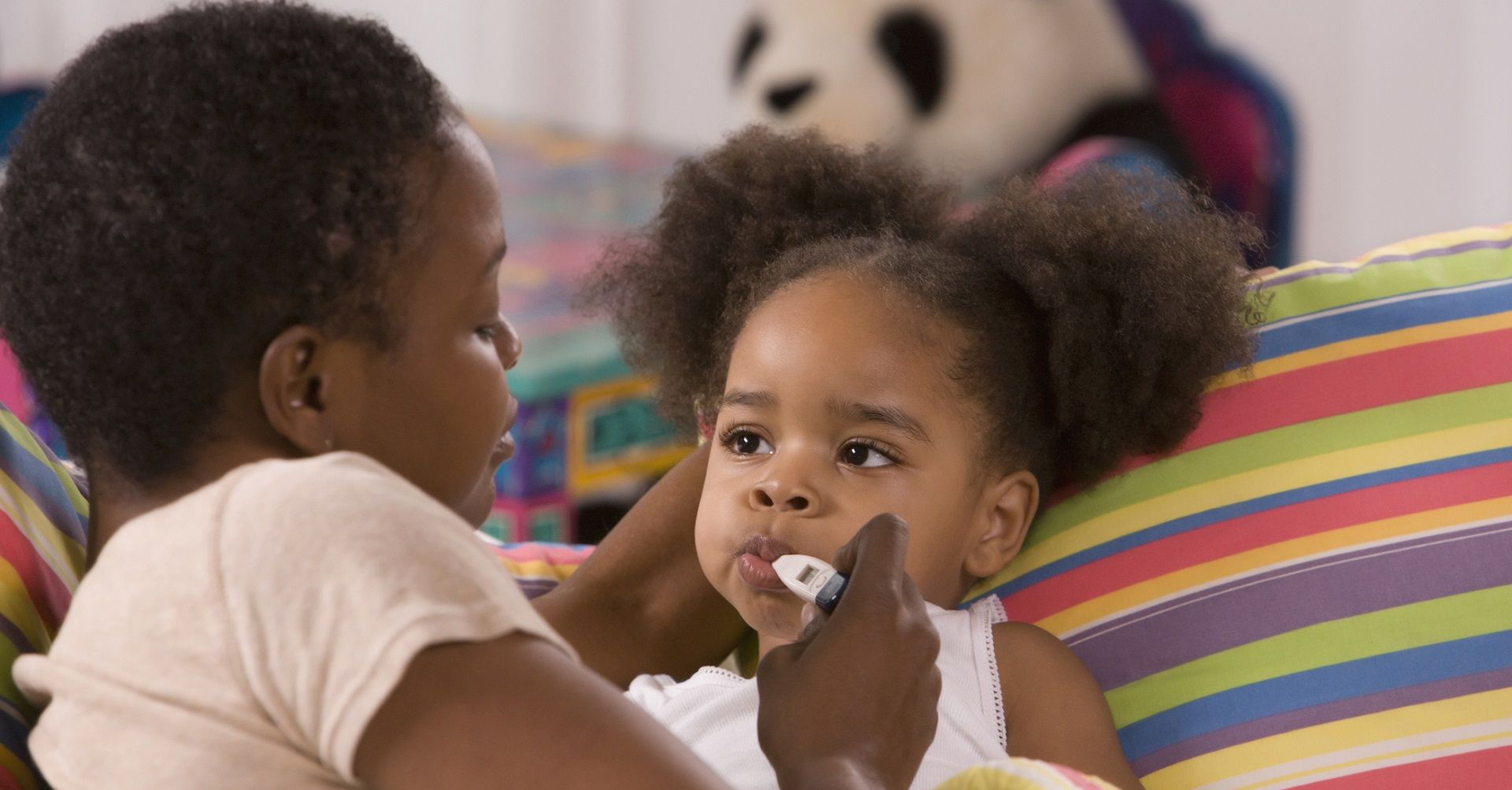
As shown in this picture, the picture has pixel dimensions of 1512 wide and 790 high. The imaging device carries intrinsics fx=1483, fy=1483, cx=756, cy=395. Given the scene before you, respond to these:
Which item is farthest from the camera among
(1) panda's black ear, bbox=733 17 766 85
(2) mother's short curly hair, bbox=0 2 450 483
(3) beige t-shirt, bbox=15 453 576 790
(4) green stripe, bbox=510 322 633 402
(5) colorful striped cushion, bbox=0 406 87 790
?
(1) panda's black ear, bbox=733 17 766 85

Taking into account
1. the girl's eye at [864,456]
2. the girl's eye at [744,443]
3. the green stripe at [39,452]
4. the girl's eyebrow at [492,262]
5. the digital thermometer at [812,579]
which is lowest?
the green stripe at [39,452]

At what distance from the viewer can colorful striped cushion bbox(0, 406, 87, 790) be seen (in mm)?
911

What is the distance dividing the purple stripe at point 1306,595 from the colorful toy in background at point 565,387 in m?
0.93

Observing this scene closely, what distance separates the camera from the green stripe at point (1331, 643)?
117cm

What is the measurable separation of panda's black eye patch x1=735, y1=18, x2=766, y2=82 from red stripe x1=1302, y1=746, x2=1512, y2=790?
233 centimetres

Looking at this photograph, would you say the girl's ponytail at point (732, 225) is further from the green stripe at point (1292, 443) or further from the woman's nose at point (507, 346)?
the woman's nose at point (507, 346)

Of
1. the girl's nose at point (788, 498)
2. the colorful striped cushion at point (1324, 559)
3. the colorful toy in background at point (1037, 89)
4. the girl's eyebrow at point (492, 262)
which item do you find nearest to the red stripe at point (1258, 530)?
the colorful striped cushion at point (1324, 559)

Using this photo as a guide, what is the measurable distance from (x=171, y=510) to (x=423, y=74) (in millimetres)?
302

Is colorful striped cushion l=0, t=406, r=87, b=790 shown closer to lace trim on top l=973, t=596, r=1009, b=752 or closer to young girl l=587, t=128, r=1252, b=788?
young girl l=587, t=128, r=1252, b=788

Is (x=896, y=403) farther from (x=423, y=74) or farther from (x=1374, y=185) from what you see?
(x=1374, y=185)

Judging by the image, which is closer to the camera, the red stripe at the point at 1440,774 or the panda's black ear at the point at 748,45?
the red stripe at the point at 1440,774

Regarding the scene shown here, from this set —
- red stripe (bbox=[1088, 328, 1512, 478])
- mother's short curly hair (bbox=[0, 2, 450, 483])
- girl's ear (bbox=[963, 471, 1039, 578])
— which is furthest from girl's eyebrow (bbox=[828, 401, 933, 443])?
mother's short curly hair (bbox=[0, 2, 450, 483])

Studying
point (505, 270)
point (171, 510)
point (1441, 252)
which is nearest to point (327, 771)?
point (171, 510)

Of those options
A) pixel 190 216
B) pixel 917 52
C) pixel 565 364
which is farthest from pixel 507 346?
pixel 917 52
